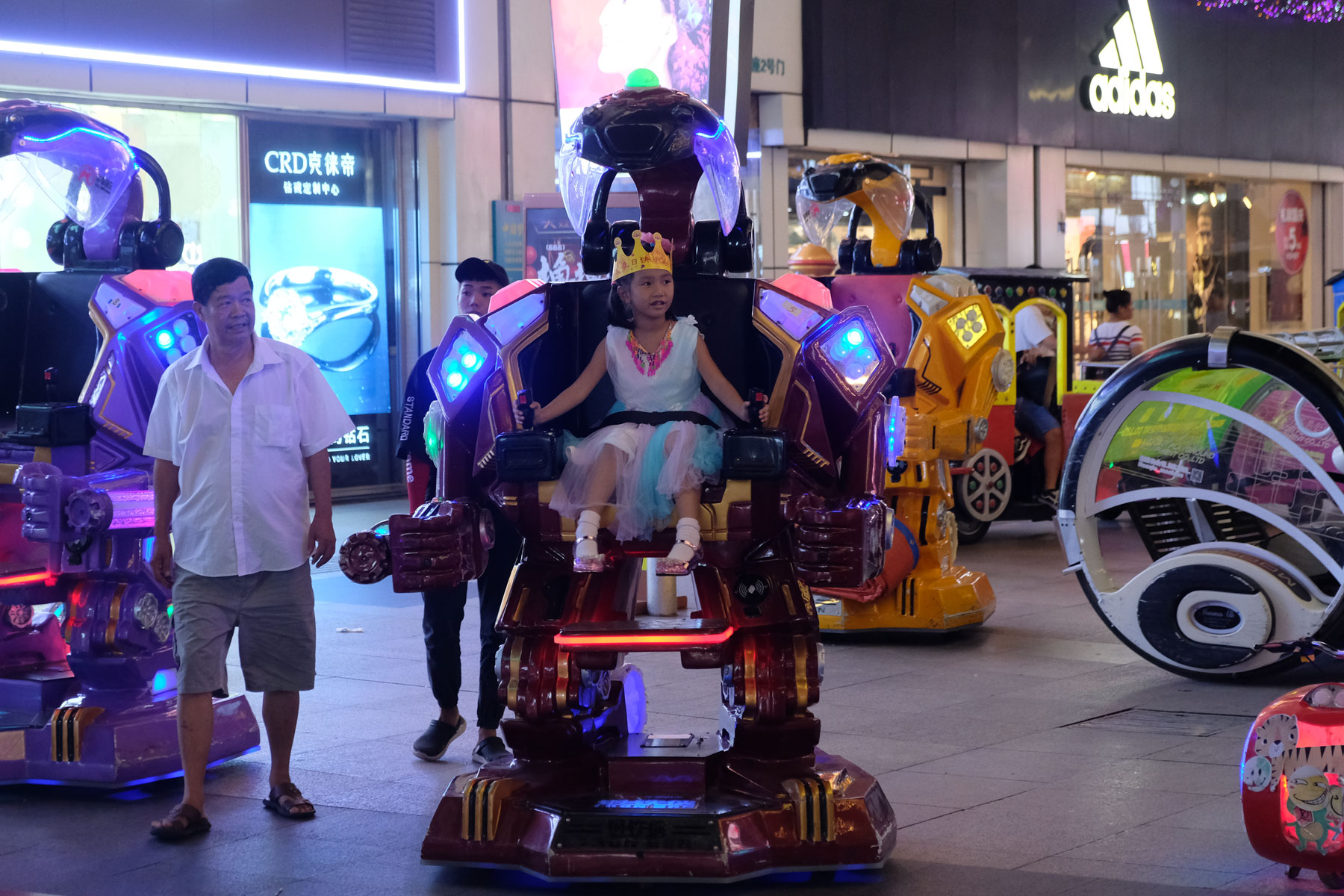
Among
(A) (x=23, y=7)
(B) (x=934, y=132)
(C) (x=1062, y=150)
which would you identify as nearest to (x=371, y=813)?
(A) (x=23, y=7)

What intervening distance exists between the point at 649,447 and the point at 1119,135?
17045 millimetres

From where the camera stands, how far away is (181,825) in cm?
488

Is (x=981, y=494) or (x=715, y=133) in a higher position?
(x=715, y=133)

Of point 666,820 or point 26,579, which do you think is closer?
point 666,820

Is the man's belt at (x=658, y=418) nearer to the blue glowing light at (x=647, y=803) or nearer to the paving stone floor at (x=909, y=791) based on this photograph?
the blue glowing light at (x=647, y=803)

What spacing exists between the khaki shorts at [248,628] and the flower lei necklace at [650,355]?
1.32 m

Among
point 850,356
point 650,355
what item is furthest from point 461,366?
point 850,356

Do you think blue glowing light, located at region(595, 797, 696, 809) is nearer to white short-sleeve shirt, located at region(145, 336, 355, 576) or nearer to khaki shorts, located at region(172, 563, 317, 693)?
khaki shorts, located at region(172, 563, 317, 693)

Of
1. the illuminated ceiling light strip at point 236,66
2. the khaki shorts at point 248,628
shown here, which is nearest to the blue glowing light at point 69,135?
the khaki shorts at point 248,628

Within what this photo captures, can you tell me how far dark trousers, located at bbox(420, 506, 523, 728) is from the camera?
589 cm

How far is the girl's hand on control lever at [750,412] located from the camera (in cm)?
480

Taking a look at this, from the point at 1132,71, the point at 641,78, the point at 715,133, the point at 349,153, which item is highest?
the point at 1132,71

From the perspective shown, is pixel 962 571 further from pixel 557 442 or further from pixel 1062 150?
pixel 1062 150

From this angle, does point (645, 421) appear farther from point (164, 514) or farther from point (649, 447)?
point (164, 514)
